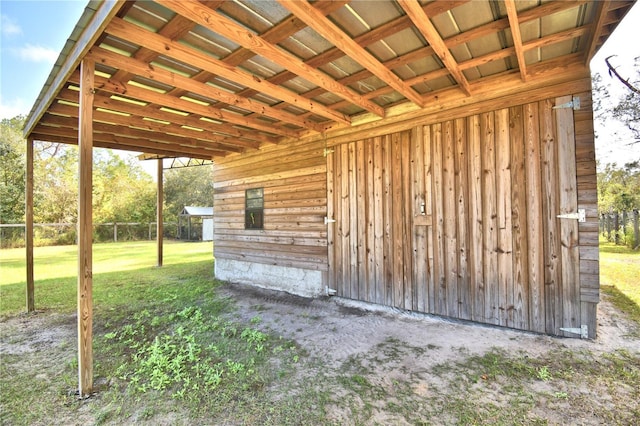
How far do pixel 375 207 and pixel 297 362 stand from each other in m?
2.34

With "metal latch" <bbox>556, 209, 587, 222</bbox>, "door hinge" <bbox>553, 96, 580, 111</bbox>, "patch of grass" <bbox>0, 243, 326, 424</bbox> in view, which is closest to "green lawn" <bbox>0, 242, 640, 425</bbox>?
"patch of grass" <bbox>0, 243, 326, 424</bbox>

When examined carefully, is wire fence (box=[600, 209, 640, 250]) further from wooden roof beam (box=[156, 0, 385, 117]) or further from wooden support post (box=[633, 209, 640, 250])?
wooden roof beam (box=[156, 0, 385, 117])

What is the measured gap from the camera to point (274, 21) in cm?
207

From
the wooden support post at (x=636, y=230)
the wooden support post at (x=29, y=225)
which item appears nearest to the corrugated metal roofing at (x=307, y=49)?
the wooden support post at (x=29, y=225)

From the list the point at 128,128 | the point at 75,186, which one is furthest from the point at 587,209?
the point at 75,186

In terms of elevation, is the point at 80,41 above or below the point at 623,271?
above

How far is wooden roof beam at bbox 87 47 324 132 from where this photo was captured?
2.28 meters

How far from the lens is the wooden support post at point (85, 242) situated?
2.13 m

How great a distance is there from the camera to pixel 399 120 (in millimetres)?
3820

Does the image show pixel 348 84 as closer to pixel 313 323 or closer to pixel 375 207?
pixel 375 207

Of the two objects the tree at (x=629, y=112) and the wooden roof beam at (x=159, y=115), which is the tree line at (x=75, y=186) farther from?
the tree at (x=629, y=112)

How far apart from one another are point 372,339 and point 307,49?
296cm

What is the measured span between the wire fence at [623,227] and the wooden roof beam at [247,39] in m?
10.7

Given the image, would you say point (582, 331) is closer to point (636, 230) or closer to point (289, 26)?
point (289, 26)
